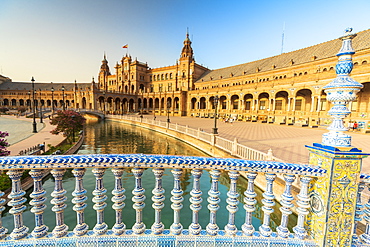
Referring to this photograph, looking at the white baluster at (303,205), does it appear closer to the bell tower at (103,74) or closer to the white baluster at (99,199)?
the white baluster at (99,199)

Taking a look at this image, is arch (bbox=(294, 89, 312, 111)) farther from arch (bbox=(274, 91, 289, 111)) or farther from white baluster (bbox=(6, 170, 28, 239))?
white baluster (bbox=(6, 170, 28, 239))

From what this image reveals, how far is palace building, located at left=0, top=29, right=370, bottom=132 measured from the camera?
85.4 ft

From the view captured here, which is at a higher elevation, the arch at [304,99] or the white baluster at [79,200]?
the arch at [304,99]

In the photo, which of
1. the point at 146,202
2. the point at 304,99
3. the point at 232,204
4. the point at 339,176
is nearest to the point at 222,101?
the point at 304,99

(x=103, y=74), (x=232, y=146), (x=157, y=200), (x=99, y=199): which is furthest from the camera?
(x=103, y=74)

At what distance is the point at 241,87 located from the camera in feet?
126

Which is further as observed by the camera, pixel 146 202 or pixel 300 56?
pixel 300 56

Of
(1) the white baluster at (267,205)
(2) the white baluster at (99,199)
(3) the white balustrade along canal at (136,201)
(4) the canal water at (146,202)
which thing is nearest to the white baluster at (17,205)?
(3) the white balustrade along canal at (136,201)

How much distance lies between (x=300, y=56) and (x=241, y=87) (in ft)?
48.1

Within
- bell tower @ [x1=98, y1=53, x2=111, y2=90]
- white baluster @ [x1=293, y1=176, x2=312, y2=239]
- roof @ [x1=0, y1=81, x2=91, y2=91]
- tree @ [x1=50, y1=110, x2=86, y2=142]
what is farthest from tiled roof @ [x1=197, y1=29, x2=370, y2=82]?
roof @ [x1=0, y1=81, x2=91, y2=91]

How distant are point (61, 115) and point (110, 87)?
65710 mm

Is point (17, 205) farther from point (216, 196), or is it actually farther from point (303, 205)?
point (303, 205)

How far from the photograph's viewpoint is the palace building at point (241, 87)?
26.0 metres

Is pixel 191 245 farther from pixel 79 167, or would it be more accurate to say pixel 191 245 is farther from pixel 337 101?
pixel 337 101
